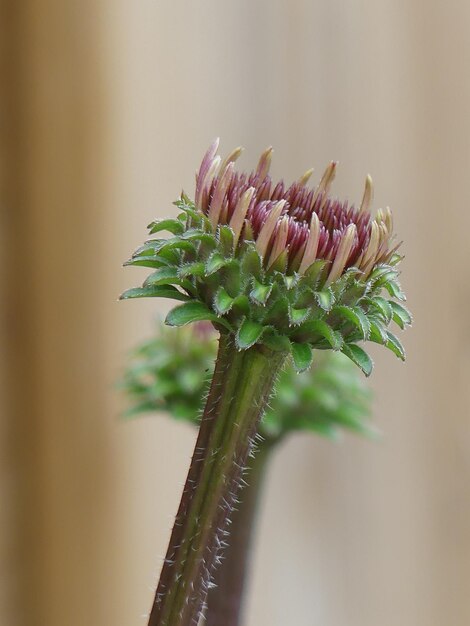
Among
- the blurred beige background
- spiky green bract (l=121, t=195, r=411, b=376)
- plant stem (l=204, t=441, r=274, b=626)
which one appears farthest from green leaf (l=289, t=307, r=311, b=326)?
the blurred beige background

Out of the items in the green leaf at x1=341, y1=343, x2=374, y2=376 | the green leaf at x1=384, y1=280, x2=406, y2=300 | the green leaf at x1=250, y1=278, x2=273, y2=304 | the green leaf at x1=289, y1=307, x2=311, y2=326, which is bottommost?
the green leaf at x1=341, y1=343, x2=374, y2=376

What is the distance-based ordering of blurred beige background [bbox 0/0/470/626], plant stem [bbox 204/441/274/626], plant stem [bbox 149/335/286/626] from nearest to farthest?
plant stem [bbox 149/335/286/626] → plant stem [bbox 204/441/274/626] → blurred beige background [bbox 0/0/470/626]

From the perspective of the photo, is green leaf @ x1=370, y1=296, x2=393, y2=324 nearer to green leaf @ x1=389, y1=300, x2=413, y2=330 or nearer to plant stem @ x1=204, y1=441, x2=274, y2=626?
green leaf @ x1=389, y1=300, x2=413, y2=330

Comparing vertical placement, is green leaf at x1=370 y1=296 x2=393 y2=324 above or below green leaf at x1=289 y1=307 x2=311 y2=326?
above

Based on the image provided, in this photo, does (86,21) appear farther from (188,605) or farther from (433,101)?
(188,605)

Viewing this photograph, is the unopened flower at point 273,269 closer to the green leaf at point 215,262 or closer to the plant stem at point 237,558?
the green leaf at point 215,262

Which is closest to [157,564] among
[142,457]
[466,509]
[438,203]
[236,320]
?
[142,457]

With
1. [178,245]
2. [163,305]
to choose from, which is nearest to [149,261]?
[178,245]
